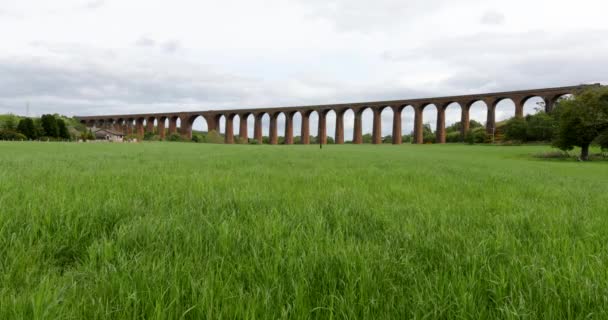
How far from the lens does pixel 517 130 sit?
51094 millimetres

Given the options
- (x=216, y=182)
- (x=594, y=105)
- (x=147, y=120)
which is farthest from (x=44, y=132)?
(x=594, y=105)

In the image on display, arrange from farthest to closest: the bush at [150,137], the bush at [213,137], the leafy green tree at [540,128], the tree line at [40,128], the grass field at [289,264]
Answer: the bush at [150,137], the bush at [213,137], the tree line at [40,128], the leafy green tree at [540,128], the grass field at [289,264]

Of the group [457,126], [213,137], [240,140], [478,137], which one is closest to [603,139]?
[478,137]

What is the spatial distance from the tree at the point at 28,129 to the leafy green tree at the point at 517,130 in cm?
9729

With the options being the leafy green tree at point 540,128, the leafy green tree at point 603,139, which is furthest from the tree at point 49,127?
the leafy green tree at point 540,128

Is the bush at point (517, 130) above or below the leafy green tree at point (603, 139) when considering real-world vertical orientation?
above

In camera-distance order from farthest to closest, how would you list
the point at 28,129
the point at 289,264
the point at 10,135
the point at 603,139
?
the point at 28,129 → the point at 10,135 → the point at 603,139 → the point at 289,264

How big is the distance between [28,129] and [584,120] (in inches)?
3779

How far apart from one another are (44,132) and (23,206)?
92.8m

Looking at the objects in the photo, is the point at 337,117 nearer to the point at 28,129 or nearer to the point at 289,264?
the point at 28,129

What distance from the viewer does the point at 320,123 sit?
79000 mm

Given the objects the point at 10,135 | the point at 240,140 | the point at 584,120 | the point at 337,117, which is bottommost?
the point at 240,140

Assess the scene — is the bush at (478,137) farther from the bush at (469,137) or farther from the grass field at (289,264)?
the grass field at (289,264)

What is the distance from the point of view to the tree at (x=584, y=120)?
2356 centimetres
